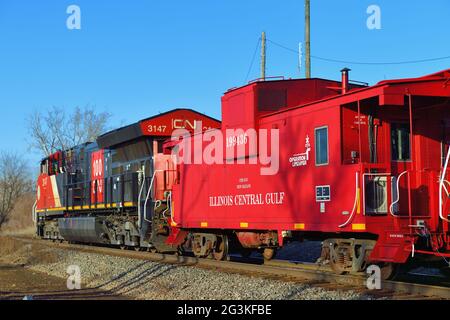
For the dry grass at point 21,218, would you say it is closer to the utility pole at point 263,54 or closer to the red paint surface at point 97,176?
the red paint surface at point 97,176

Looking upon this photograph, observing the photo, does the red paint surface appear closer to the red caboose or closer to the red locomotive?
the red locomotive

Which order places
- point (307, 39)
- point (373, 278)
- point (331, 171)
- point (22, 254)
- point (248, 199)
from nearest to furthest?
point (373, 278), point (331, 171), point (248, 199), point (22, 254), point (307, 39)

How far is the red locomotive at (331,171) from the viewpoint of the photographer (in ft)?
33.3

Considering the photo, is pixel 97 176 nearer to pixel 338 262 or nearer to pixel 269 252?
pixel 269 252

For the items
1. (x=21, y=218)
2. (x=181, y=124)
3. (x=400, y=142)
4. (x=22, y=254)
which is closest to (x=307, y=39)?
(x=181, y=124)

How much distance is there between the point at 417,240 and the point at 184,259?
754cm

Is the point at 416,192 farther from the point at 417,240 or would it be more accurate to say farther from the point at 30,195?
the point at 30,195

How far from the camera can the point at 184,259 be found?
16.1 metres

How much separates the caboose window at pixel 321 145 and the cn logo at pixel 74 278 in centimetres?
589

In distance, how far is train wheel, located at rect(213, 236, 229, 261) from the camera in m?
15.5

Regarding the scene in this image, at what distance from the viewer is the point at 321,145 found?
11.2 meters

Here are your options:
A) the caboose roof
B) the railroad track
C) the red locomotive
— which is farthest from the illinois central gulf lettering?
the caboose roof

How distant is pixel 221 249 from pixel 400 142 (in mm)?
6393
